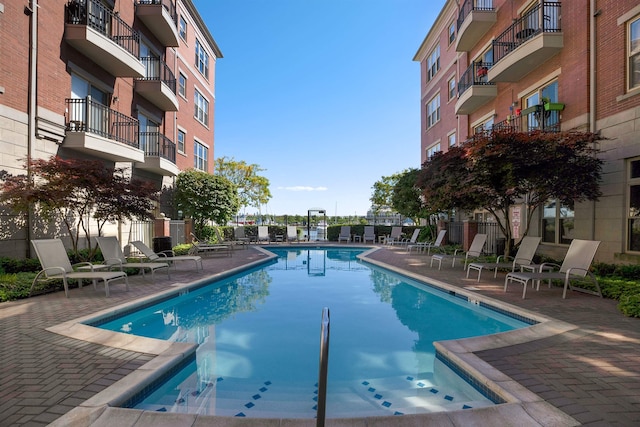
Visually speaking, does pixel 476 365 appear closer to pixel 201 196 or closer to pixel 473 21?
pixel 201 196

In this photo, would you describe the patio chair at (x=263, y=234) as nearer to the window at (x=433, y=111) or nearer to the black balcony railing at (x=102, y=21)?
the black balcony railing at (x=102, y=21)

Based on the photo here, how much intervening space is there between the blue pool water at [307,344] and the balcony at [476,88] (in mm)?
10009

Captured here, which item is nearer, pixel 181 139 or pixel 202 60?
pixel 181 139

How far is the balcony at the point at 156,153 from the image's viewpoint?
1477 cm

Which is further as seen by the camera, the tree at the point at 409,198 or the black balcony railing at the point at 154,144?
the tree at the point at 409,198

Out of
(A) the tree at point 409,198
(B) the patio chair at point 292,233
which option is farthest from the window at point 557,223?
(B) the patio chair at point 292,233

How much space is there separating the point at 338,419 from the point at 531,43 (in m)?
13.3

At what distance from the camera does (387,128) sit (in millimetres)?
37219

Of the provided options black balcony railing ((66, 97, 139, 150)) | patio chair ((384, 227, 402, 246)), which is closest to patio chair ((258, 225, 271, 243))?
patio chair ((384, 227, 402, 246))

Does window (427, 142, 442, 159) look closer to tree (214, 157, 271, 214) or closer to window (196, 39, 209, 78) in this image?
window (196, 39, 209, 78)

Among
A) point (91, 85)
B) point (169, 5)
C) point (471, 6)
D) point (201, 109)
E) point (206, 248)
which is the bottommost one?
point (206, 248)

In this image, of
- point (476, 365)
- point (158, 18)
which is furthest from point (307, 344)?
point (158, 18)

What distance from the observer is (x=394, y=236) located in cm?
2320

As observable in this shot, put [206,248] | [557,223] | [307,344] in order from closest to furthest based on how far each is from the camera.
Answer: [307,344] → [557,223] → [206,248]
